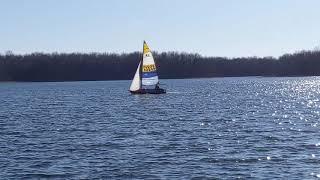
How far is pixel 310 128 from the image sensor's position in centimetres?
4209

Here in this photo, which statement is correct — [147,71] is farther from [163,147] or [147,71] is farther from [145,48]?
[163,147]

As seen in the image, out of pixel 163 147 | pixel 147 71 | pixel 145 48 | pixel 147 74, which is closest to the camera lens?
pixel 163 147

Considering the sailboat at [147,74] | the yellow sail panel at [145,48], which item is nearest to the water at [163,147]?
the sailboat at [147,74]

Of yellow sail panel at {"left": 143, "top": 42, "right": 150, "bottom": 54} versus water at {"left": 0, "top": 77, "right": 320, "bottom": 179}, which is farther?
yellow sail panel at {"left": 143, "top": 42, "right": 150, "bottom": 54}

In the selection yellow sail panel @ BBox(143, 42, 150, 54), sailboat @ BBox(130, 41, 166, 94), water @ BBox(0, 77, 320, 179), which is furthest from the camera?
yellow sail panel @ BBox(143, 42, 150, 54)

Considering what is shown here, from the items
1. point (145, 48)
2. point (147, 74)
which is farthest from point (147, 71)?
point (145, 48)

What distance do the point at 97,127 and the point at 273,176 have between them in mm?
22550

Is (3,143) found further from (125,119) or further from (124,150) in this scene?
(125,119)

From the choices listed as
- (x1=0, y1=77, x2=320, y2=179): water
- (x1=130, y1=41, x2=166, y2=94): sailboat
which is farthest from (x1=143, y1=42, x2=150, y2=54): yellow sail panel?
(x1=0, y1=77, x2=320, y2=179): water

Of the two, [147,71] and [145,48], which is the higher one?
[145,48]

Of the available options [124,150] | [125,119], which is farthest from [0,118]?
[124,150]

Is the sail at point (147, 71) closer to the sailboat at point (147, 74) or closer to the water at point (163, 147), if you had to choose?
the sailboat at point (147, 74)

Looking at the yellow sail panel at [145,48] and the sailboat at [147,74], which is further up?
the yellow sail panel at [145,48]

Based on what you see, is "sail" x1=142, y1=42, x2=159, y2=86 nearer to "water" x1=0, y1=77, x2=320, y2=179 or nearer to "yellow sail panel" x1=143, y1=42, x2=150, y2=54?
"yellow sail panel" x1=143, y1=42, x2=150, y2=54
